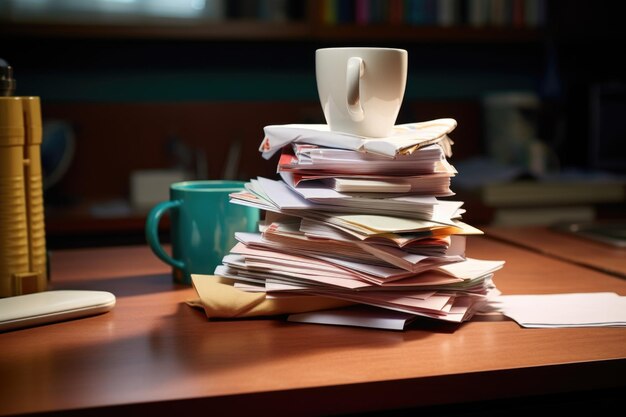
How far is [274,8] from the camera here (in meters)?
2.60

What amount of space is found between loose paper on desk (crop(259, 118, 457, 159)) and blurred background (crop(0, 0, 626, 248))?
56.7 inches

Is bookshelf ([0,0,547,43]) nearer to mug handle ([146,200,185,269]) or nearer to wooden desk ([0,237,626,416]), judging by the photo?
mug handle ([146,200,185,269])

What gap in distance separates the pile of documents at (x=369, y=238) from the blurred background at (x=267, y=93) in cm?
149

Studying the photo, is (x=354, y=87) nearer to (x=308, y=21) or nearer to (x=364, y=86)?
(x=364, y=86)

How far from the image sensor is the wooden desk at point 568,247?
1.09 metres

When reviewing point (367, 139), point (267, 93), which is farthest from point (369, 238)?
point (267, 93)

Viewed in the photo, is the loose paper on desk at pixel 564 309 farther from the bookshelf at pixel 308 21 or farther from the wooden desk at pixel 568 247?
the bookshelf at pixel 308 21

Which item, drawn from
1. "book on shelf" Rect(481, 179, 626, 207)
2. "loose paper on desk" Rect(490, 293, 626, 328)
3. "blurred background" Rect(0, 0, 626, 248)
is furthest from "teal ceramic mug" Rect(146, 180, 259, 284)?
"book on shelf" Rect(481, 179, 626, 207)

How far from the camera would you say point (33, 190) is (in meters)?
0.88

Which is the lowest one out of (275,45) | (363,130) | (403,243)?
(403,243)

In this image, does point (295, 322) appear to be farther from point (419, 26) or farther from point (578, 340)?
point (419, 26)

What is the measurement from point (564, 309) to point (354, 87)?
33 centimetres

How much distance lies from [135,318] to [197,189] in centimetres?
21

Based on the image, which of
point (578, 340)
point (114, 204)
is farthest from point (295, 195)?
point (114, 204)
